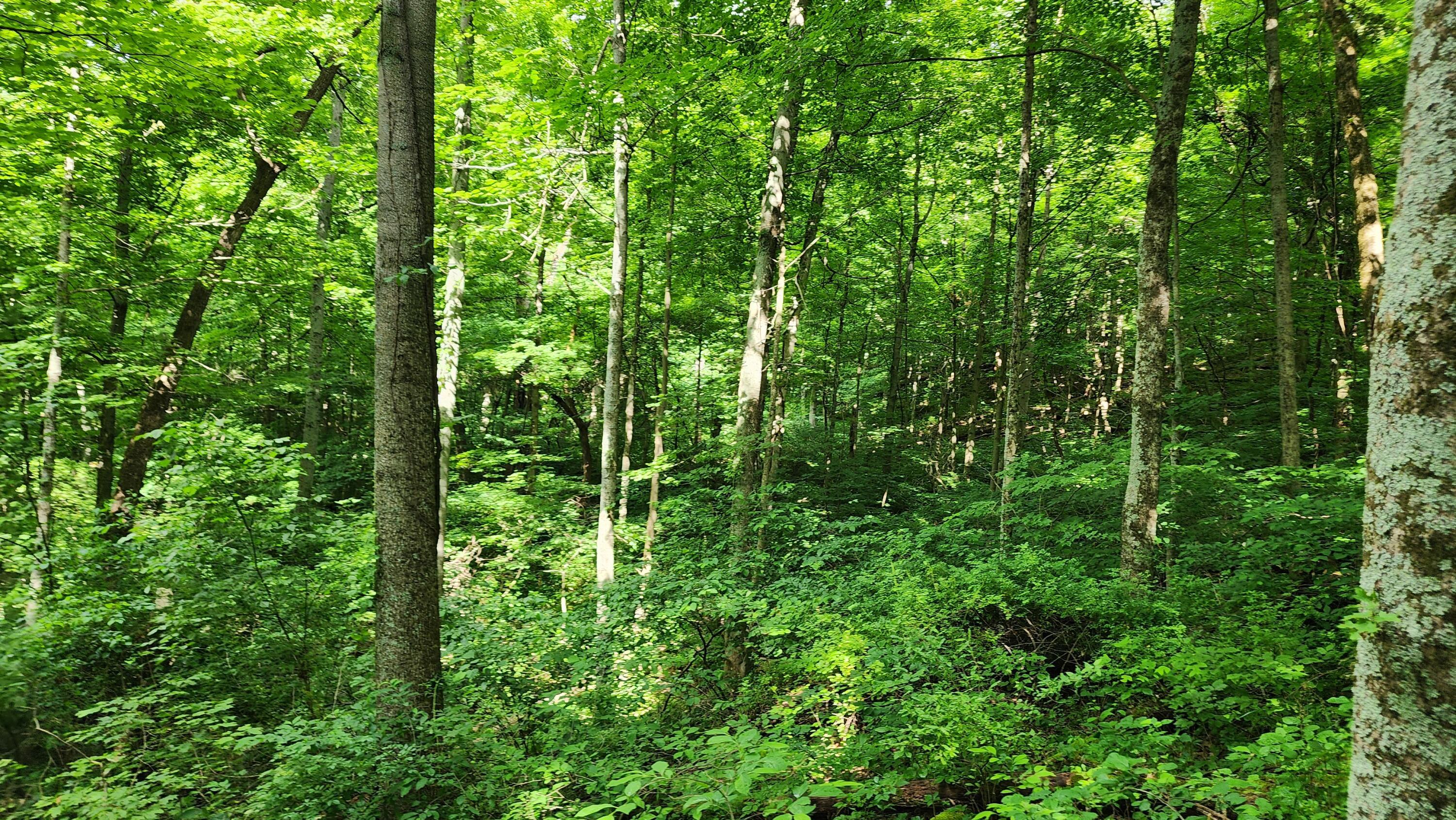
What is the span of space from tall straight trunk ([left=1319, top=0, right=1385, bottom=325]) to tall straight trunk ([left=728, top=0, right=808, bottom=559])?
611cm

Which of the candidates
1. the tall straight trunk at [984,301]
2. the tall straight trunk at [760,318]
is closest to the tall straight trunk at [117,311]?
the tall straight trunk at [760,318]

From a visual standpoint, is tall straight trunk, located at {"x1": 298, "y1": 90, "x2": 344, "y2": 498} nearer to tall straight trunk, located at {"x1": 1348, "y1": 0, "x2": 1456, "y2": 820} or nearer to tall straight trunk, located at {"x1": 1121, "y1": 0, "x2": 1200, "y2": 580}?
tall straight trunk, located at {"x1": 1121, "y1": 0, "x2": 1200, "y2": 580}

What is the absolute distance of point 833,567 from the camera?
9398 mm

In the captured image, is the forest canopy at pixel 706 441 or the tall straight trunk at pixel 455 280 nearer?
the forest canopy at pixel 706 441

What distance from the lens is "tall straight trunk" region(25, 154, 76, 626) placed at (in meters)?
7.63

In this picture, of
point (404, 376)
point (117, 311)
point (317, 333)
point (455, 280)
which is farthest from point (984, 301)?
point (117, 311)

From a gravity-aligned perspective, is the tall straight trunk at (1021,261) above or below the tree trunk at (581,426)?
above

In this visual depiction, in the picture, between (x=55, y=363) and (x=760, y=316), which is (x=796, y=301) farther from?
(x=55, y=363)

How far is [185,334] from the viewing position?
8.69 meters

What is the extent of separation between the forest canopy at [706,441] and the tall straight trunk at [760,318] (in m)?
0.10

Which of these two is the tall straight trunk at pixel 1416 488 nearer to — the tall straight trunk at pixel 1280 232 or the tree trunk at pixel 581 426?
the tall straight trunk at pixel 1280 232

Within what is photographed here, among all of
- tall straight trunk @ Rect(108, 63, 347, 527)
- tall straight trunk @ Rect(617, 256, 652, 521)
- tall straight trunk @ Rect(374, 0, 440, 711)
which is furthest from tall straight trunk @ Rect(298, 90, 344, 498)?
tall straight trunk @ Rect(374, 0, 440, 711)

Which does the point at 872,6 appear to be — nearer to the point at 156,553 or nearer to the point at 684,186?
the point at 684,186

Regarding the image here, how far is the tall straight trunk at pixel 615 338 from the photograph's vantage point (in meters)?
9.14
